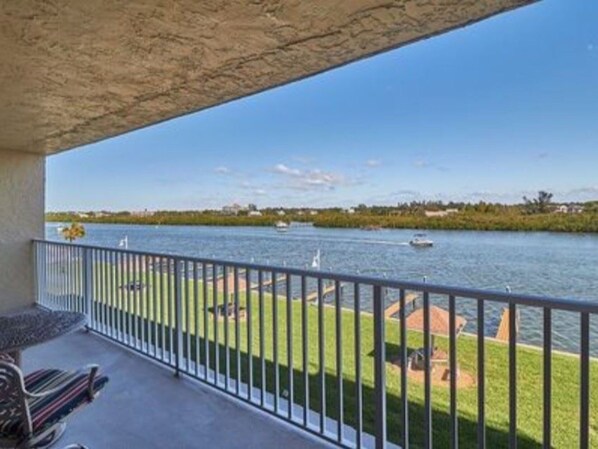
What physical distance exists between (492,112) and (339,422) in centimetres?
1923

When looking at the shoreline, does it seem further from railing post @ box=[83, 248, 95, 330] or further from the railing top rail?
the railing top rail

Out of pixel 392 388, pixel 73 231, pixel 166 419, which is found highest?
pixel 73 231

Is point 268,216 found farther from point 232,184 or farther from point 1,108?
point 1,108

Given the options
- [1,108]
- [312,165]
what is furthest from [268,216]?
[1,108]

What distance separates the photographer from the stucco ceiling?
1763mm

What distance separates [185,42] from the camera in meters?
2.15

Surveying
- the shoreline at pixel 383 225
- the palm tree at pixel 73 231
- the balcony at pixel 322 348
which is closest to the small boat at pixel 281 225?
the shoreline at pixel 383 225

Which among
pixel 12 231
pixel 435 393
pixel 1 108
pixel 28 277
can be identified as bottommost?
pixel 435 393

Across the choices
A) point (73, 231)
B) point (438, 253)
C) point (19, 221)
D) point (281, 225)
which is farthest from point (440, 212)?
point (73, 231)

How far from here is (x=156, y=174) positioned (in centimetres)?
2688

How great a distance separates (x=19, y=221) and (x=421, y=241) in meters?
11.5

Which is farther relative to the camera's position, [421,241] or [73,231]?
[73,231]

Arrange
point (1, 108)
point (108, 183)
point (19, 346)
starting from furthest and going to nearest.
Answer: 1. point (108, 183)
2. point (1, 108)
3. point (19, 346)

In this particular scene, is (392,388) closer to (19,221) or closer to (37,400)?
(37,400)
